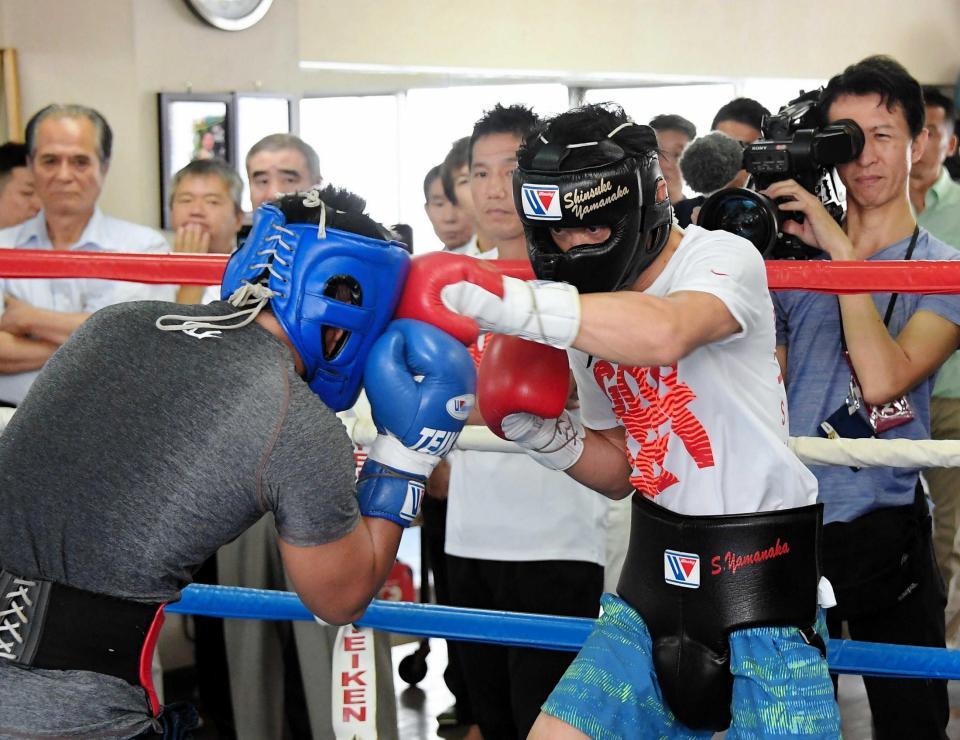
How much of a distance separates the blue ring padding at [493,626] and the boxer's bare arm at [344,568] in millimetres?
492

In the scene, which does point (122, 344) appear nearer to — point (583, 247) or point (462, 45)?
point (583, 247)

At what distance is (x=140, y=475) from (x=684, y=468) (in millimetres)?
739

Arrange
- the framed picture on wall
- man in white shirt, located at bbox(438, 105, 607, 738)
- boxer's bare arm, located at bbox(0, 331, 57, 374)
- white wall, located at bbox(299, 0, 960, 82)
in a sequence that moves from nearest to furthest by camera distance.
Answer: man in white shirt, located at bbox(438, 105, 607, 738)
boxer's bare arm, located at bbox(0, 331, 57, 374)
the framed picture on wall
white wall, located at bbox(299, 0, 960, 82)

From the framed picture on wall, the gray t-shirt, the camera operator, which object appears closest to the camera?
the gray t-shirt

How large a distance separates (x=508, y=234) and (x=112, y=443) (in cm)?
138

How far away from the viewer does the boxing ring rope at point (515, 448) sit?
1.92 meters

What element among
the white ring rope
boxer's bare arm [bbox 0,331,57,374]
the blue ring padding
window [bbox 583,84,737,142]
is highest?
window [bbox 583,84,737,142]

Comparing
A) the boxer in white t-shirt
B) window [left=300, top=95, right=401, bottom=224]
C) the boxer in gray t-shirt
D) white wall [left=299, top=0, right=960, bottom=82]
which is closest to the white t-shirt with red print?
the boxer in white t-shirt

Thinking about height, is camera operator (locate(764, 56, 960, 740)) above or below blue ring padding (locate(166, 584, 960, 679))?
above

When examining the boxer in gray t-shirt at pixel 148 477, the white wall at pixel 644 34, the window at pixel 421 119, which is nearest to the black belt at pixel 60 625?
the boxer in gray t-shirt at pixel 148 477

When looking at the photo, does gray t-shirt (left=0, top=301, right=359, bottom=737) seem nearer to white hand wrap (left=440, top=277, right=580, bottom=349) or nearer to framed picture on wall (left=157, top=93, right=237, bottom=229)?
white hand wrap (left=440, top=277, right=580, bottom=349)

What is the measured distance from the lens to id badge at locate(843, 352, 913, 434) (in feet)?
7.23

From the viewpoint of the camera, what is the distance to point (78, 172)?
3.17 meters

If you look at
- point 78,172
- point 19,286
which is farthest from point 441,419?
point 78,172
